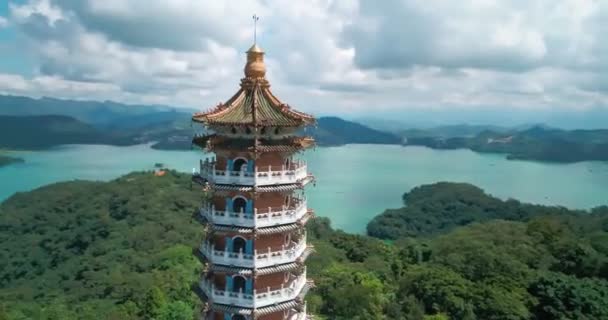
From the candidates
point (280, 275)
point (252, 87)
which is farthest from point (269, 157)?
point (280, 275)

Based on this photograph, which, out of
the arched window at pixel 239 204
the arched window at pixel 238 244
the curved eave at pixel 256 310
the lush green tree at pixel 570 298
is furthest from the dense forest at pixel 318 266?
the arched window at pixel 239 204

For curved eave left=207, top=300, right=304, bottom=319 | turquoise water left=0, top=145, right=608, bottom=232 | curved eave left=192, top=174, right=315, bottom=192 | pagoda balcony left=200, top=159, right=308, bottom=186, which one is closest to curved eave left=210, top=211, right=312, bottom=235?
curved eave left=192, top=174, right=315, bottom=192

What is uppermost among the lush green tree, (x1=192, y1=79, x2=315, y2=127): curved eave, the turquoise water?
(x1=192, y1=79, x2=315, y2=127): curved eave

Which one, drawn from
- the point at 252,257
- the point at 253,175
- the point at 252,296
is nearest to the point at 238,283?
the point at 252,296

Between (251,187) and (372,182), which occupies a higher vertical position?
(251,187)

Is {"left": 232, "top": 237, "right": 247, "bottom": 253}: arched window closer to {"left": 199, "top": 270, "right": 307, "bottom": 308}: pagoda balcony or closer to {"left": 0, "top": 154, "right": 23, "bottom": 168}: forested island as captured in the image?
{"left": 199, "top": 270, "right": 307, "bottom": 308}: pagoda balcony

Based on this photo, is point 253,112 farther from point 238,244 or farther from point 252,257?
point 252,257

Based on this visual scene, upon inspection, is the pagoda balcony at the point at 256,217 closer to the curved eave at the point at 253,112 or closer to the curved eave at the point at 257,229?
the curved eave at the point at 257,229
